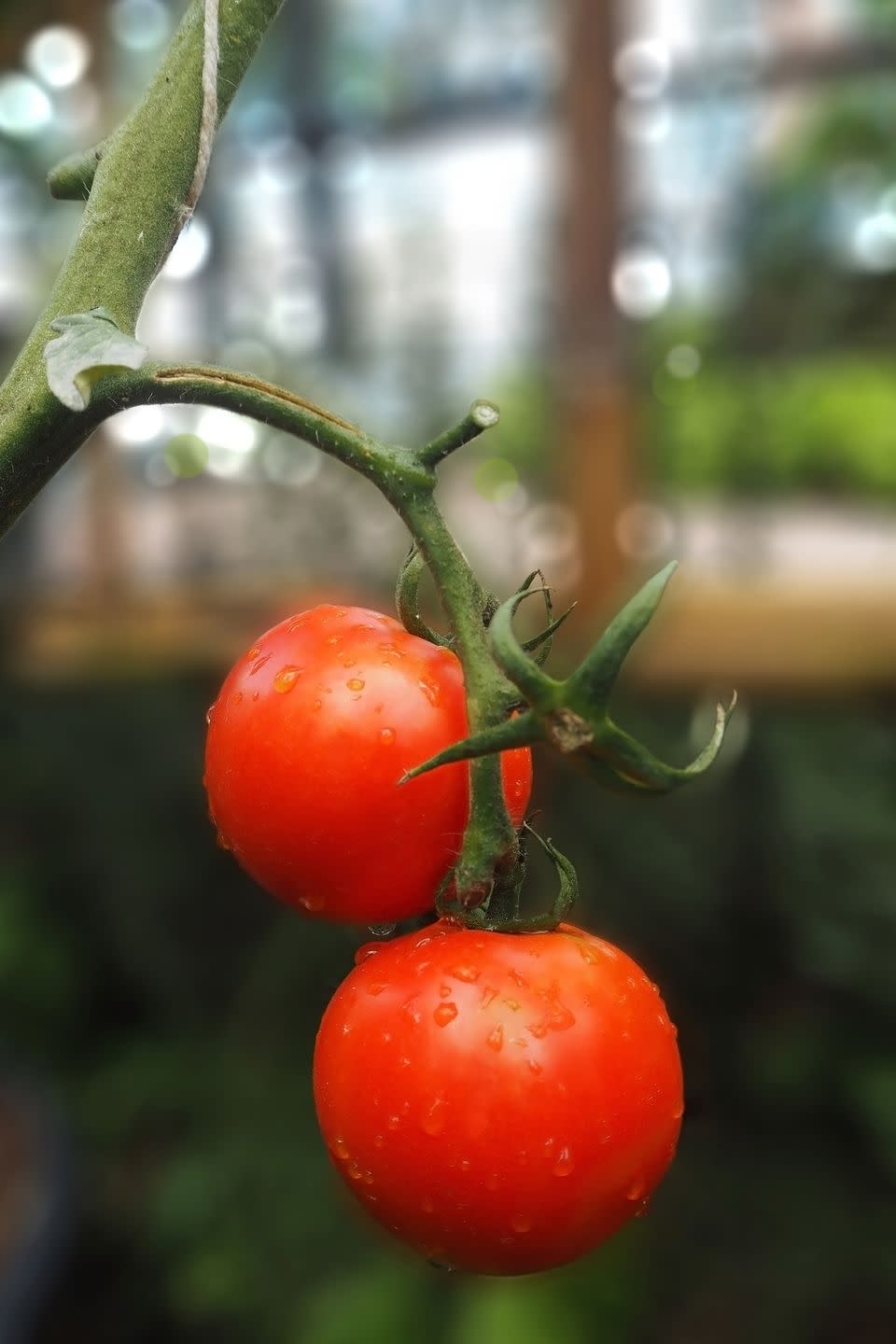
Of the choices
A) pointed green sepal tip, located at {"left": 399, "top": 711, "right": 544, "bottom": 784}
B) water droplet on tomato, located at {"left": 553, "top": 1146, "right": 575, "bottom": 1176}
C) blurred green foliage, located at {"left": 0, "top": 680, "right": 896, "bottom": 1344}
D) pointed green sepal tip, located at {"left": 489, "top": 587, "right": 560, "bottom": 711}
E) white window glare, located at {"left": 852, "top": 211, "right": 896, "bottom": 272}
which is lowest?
blurred green foliage, located at {"left": 0, "top": 680, "right": 896, "bottom": 1344}

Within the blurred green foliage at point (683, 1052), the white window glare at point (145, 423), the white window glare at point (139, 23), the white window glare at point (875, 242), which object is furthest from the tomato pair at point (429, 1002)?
the white window glare at point (139, 23)

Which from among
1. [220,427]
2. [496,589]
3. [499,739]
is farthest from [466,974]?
[496,589]

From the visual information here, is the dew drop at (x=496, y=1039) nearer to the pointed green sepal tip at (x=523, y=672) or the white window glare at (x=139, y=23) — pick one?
the pointed green sepal tip at (x=523, y=672)

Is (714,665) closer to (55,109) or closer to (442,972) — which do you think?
(55,109)

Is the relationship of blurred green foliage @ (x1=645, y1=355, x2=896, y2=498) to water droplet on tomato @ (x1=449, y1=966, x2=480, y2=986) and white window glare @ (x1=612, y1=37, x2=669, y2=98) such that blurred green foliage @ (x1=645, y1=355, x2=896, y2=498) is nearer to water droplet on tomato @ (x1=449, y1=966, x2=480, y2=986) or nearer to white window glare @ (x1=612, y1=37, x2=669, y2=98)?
white window glare @ (x1=612, y1=37, x2=669, y2=98)

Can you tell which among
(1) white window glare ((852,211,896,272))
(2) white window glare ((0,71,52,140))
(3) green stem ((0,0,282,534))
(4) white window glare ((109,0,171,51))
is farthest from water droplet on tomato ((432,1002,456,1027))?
(4) white window glare ((109,0,171,51))

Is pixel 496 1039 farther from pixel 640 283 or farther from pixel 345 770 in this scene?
pixel 640 283
